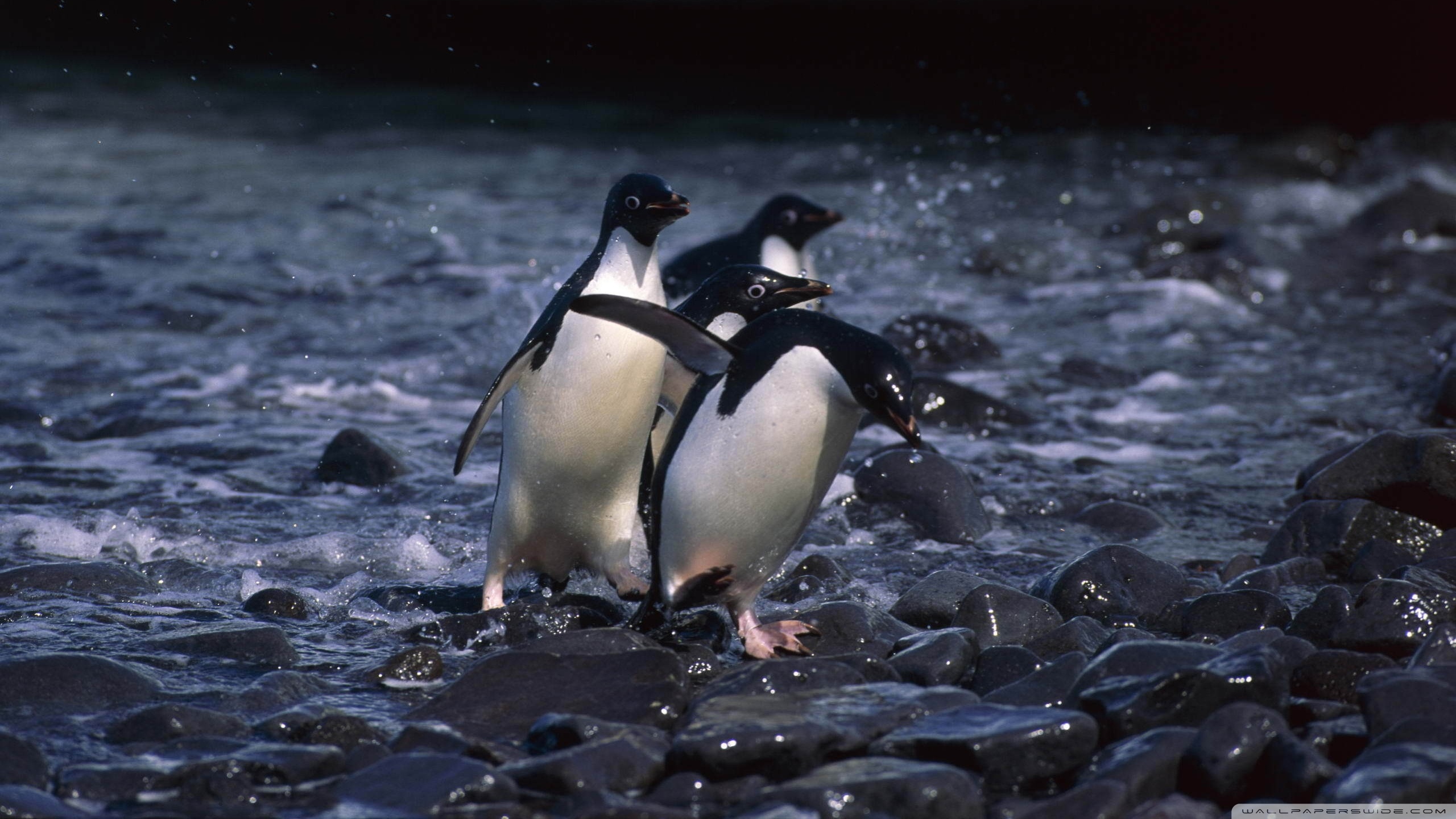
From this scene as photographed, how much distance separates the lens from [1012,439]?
6777 mm

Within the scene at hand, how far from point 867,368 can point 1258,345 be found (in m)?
5.92

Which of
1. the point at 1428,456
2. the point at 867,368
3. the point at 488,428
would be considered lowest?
the point at 488,428

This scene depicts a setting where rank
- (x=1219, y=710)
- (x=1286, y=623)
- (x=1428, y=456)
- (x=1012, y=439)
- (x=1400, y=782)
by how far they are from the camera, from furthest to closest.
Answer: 1. (x=1012, y=439)
2. (x=1428, y=456)
3. (x=1286, y=623)
4. (x=1219, y=710)
5. (x=1400, y=782)

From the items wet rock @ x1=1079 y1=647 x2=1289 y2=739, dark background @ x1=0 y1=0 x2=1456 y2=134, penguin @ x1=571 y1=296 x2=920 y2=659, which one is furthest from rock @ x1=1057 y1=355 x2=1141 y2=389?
dark background @ x1=0 y1=0 x2=1456 y2=134

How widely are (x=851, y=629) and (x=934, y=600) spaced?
39 centimetres

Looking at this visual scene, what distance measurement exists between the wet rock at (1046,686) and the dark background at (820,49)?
54.0 ft

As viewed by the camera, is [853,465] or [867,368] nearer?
[867,368]

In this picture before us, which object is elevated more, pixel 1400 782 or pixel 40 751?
pixel 1400 782

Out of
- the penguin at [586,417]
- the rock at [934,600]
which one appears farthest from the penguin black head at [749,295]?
the rock at [934,600]

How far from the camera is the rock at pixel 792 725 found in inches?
119

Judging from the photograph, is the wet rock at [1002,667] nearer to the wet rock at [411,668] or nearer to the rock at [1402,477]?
the wet rock at [411,668]

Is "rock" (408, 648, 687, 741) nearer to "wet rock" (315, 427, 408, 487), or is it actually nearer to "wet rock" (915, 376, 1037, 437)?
"wet rock" (315, 427, 408, 487)

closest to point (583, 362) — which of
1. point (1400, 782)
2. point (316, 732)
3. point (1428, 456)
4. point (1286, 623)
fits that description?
point (316, 732)

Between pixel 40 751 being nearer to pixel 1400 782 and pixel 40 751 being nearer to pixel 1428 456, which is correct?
pixel 1400 782
